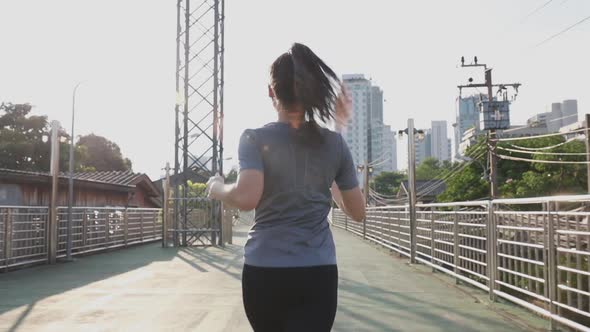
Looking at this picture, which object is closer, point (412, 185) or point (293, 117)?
point (293, 117)

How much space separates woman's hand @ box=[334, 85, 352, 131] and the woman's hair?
0.17 feet

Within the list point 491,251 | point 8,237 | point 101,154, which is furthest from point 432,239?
point 101,154

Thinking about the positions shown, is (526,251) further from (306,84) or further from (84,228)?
(84,228)

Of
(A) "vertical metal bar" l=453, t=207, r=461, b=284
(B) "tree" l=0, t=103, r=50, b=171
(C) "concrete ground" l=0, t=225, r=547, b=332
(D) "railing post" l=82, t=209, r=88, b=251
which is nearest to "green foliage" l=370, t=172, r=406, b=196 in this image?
(B) "tree" l=0, t=103, r=50, b=171

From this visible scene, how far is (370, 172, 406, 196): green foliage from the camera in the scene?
348 feet

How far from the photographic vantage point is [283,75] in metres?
2.05

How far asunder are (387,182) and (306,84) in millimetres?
106686

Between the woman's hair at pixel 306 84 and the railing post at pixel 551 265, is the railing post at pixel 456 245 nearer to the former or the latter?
the railing post at pixel 551 265

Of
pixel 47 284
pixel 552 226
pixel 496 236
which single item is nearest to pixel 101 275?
pixel 47 284

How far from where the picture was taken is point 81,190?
73.3 feet

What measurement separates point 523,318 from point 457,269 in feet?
9.29

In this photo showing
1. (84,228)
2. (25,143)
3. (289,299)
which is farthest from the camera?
(25,143)

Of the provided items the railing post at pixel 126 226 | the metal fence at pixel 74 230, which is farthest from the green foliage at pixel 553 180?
the railing post at pixel 126 226

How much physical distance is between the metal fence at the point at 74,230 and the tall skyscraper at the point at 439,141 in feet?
487
